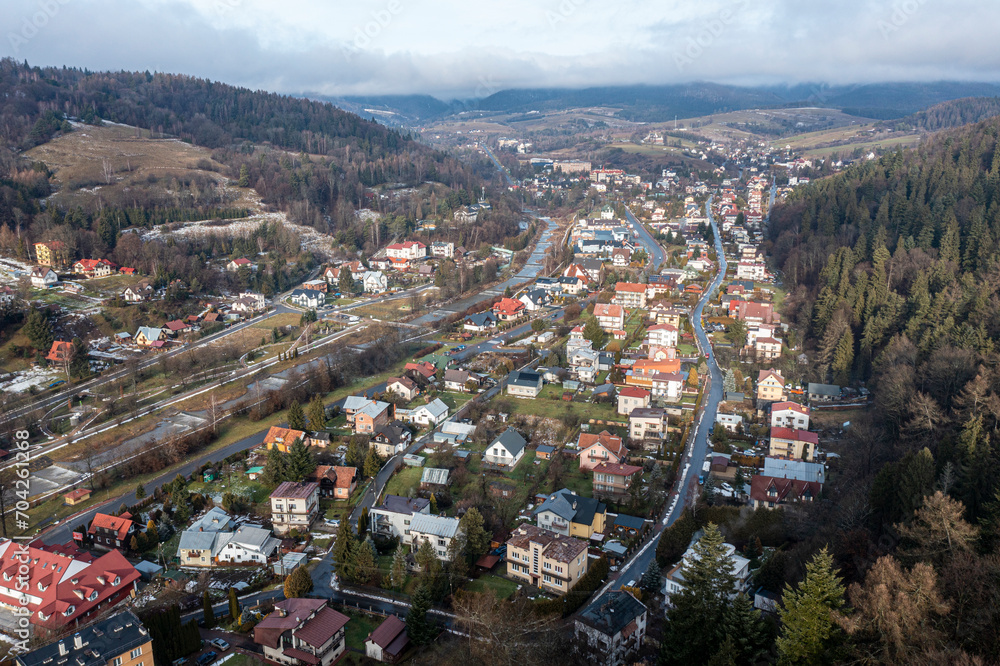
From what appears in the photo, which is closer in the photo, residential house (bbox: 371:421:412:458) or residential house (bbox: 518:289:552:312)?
residential house (bbox: 371:421:412:458)

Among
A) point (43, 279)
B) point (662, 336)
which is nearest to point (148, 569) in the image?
point (662, 336)

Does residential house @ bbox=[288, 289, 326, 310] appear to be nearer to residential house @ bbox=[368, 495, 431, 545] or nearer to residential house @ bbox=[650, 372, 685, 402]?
residential house @ bbox=[650, 372, 685, 402]

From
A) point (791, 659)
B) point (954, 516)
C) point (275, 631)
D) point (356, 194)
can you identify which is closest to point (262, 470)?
point (275, 631)

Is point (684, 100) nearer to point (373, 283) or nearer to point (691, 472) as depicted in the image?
point (373, 283)

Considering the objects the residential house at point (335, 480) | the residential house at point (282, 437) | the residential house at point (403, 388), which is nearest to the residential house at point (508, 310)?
the residential house at point (403, 388)

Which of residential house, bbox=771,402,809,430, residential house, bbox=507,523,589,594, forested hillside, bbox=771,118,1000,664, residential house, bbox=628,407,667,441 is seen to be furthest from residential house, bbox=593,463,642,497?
residential house, bbox=771,402,809,430

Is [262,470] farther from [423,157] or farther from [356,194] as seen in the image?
[423,157]
